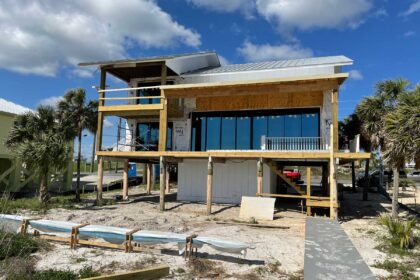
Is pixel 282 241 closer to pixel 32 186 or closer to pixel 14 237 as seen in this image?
pixel 14 237

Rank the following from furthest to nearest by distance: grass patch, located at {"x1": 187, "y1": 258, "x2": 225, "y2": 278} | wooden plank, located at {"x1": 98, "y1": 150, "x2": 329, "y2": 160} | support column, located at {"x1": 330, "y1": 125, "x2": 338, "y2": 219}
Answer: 1. wooden plank, located at {"x1": 98, "y1": 150, "x2": 329, "y2": 160}
2. support column, located at {"x1": 330, "y1": 125, "x2": 338, "y2": 219}
3. grass patch, located at {"x1": 187, "y1": 258, "x2": 225, "y2": 278}

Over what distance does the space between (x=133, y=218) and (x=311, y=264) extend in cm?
925

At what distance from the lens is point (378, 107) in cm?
2098

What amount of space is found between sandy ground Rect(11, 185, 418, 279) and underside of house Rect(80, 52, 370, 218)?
5.29 feet

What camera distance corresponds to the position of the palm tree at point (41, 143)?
18.0m

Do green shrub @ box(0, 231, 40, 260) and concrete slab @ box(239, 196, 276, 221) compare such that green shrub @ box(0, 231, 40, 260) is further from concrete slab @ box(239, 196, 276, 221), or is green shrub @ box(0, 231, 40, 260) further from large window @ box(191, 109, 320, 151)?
large window @ box(191, 109, 320, 151)

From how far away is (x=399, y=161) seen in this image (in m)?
14.3

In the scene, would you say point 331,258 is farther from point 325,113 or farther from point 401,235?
point 325,113

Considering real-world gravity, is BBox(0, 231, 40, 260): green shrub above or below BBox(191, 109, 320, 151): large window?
below

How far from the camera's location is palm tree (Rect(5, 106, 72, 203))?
1803cm

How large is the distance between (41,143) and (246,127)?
11.1 metres

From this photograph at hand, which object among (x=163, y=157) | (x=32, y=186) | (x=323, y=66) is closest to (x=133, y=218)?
(x=163, y=157)

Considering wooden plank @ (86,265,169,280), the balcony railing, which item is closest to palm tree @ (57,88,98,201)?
the balcony railing

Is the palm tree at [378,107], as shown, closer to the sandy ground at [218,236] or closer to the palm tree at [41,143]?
the sandy ground at [218,236]
